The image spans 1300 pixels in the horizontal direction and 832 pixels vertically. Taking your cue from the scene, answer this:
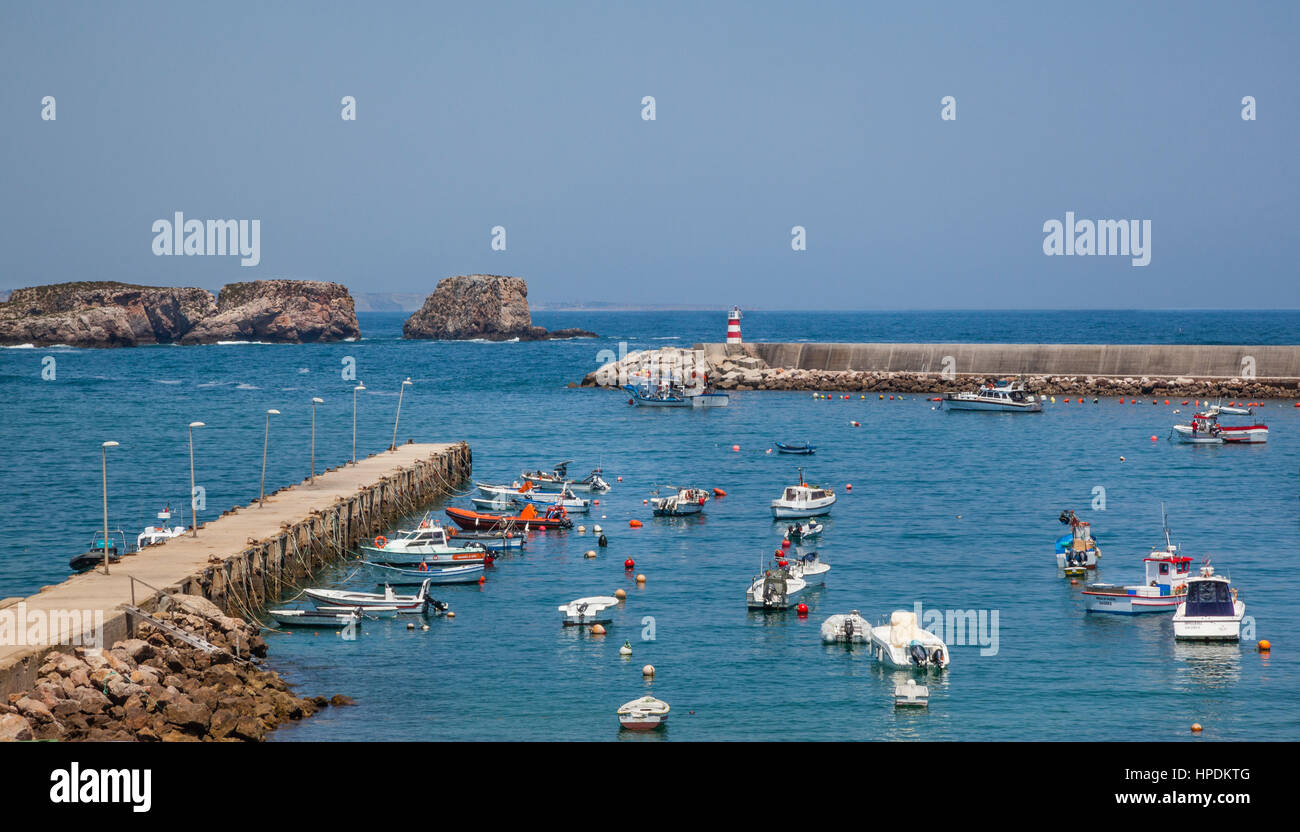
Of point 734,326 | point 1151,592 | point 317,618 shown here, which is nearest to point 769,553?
point 1151,592

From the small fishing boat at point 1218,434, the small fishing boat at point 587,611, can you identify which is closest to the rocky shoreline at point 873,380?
the small fishing boat at point 1218,434

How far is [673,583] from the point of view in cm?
4500

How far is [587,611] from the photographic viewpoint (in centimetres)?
3856

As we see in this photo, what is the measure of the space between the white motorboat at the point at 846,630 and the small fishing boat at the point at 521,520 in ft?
72.9

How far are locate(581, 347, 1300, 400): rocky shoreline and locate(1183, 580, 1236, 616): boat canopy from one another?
3427 inches

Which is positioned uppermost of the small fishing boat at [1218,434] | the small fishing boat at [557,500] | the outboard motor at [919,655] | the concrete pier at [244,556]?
the small fishing boat at [1218,434]

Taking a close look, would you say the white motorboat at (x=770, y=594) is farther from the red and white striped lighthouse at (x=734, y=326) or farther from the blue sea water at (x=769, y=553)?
the red and white striped lighthouse at (x=734, y=326)

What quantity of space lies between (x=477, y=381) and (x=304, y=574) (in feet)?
357

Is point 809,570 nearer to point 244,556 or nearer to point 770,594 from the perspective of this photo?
point 770,594

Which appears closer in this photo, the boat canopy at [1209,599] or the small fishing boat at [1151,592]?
the boat canopy at [1209,599]

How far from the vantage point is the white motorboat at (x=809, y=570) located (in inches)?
1729

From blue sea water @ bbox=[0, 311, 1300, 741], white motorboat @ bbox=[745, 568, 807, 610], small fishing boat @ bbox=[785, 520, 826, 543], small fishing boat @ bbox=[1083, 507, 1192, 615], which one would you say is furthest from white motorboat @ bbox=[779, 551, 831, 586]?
small fishing boat @ bbox=[1083, 507, 1192, 615]

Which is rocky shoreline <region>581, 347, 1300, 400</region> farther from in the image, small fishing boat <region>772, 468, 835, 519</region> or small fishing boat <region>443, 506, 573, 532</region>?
small fishing boat <region>443, 506, 573, 532</region>
